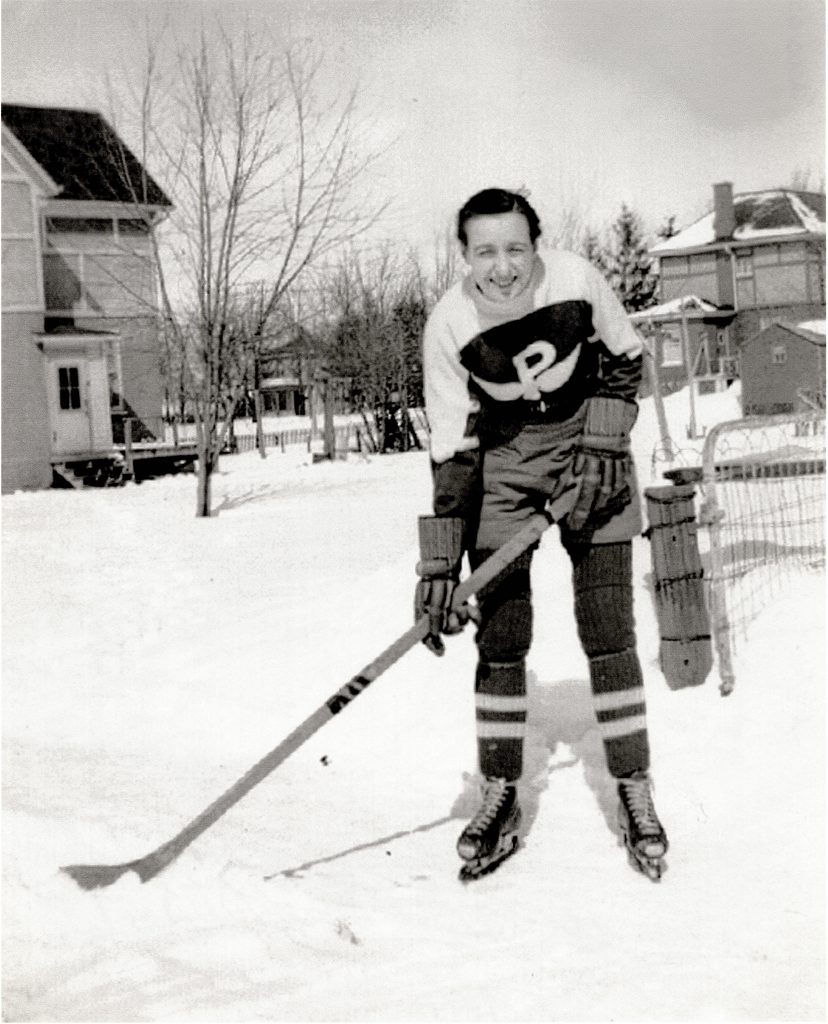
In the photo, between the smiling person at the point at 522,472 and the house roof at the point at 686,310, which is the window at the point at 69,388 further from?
the smiling person at the point at 522,472

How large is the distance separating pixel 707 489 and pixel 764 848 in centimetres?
169

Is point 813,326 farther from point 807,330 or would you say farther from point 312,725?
point 312,725

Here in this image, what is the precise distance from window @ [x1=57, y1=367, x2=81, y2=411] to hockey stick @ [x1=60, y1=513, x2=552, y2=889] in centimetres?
1828

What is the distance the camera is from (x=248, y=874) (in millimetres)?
3195

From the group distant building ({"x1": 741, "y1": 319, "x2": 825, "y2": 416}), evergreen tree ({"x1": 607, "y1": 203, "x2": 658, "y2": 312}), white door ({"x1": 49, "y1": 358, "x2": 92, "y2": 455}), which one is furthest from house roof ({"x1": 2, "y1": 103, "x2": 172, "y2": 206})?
distant building ({"x1": 741, "y1": 319, "x2": 825, "y2": 416})

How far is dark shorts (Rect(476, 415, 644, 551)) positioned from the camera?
3223 mm

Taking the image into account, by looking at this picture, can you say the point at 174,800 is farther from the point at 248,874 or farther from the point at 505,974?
the point at 505,974

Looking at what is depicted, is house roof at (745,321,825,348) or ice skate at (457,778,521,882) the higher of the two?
house roof at (745,321,825,348)

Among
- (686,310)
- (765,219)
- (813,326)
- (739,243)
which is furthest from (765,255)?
(765,219)

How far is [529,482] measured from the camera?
3240mm

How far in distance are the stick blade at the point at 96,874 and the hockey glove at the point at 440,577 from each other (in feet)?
3.13

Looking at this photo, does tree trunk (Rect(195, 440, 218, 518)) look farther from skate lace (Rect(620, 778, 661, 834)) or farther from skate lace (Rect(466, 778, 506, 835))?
skate lace (Rect(620, 778, 661, 834))

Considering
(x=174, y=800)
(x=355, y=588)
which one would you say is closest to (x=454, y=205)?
(x=174, y=800)

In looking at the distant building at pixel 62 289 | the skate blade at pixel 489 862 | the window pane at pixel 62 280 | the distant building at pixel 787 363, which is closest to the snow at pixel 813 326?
the distant building at pixel 787 363
